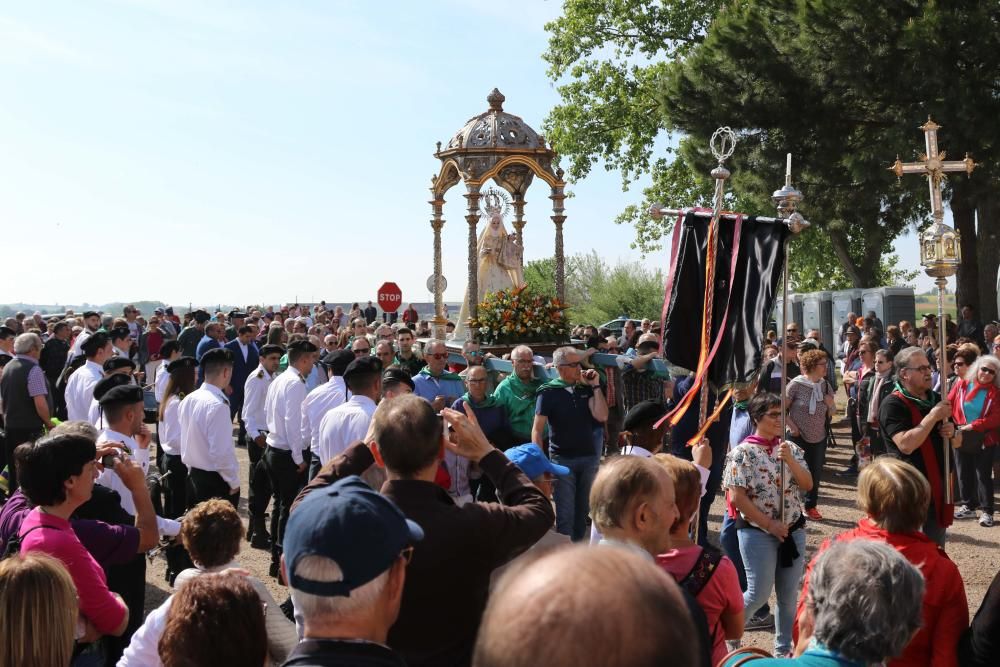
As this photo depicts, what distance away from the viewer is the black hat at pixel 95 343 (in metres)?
8.86

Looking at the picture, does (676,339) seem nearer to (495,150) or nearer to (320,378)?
(320,378)

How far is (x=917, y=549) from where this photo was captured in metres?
3.93

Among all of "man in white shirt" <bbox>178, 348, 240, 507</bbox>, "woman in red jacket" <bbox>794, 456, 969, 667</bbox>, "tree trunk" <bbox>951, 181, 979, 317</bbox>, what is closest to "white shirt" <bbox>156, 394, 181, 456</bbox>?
"man in white shirt" <bbox>178, 348, 240, 507</bbox>

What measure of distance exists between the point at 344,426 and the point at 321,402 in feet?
3.99

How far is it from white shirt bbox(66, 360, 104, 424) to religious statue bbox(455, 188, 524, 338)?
863 centimetres

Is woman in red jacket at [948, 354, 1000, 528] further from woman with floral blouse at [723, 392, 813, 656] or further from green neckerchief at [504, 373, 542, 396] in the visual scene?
woman with floral blouse at [723, 392, 813, 656]

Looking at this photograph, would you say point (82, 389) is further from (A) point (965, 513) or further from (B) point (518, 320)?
(A) point (965, 513)

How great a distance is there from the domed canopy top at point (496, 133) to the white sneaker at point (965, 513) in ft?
28.4

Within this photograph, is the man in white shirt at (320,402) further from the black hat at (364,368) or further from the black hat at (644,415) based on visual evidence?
the black hat at (644,415)

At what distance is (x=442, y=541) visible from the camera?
308 centimetres

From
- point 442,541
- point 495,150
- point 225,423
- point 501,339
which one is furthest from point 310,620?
point 495,150

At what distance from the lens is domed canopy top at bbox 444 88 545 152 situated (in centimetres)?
1593

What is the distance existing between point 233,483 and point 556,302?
7.59m

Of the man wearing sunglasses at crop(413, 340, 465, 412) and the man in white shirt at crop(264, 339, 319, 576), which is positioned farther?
the man wearing sunglasses at crop(413, 340, 465, 412)
